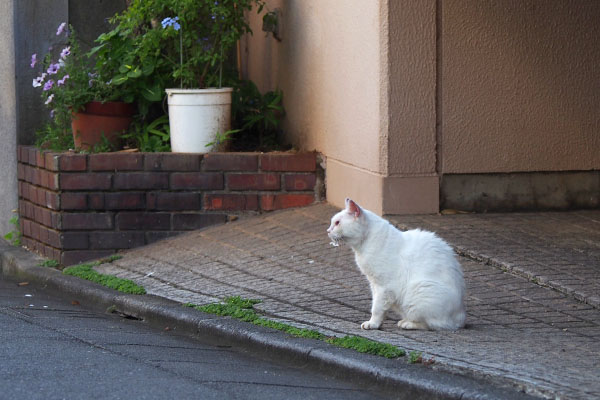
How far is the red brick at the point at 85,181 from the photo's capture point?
26.6 ft

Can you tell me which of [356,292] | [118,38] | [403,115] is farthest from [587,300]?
[118,38]

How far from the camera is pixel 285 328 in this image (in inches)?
215

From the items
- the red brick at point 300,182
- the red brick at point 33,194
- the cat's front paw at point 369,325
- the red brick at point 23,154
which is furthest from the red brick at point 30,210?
the cat's front paw at point 369,325

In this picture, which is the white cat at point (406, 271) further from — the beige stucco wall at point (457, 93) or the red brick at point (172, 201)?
the red brick at point (172, 201)

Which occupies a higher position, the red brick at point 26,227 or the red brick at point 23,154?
the red brick at point 23,154

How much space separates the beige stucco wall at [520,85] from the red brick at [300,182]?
1.33 meters

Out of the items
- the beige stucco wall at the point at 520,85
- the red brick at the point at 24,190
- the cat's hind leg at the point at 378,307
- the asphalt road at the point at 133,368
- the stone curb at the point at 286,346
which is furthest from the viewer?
the red brick at the point at 24,190

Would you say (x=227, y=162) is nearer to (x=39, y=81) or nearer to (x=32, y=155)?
(x=32, y=155)

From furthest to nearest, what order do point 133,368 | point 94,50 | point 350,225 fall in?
point 94,50 < point 350,225 < point 133,368

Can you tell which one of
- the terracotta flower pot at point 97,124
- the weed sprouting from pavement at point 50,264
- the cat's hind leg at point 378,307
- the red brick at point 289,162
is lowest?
the weed sprouting from pavement at point 50,264

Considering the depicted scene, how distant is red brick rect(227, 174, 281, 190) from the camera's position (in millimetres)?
8289

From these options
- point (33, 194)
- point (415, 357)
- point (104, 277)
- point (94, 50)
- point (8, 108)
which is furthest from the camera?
point (8, 108)

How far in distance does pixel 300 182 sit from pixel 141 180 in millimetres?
1363

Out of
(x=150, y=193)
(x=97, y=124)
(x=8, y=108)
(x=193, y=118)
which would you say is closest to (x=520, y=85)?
(x=193, y=118)
